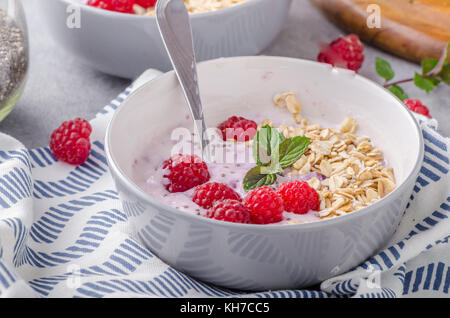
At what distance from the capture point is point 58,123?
48.6 inches

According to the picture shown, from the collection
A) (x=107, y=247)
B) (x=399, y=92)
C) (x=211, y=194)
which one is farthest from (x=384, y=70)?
(x=107, y=247)

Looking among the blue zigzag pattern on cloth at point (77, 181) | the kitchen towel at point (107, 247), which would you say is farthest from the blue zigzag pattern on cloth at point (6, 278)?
the blue zigzag pattern on cloth at point (77, 181)

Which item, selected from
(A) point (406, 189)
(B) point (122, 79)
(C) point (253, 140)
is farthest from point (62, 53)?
(A) point (406, 189)

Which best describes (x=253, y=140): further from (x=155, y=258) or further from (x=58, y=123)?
(x=58, y=123)

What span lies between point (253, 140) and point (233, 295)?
0.26m

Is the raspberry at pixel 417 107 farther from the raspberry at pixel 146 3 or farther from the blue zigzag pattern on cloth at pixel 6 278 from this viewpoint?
the blue zigzag pattern on cloth at pixel 6 278

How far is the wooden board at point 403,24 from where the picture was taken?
1307 millimetres

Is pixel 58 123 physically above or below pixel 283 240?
below

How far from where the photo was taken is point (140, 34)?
1.21 meters

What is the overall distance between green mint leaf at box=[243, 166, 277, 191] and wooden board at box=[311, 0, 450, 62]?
1.93 ft

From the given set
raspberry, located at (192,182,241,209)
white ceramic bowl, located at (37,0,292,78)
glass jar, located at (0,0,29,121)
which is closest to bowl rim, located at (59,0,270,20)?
white ceramic bowl, located at (37,0,292,78)

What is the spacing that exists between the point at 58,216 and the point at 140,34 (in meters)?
0.40

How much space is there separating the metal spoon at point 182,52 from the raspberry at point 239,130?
0.04 metres

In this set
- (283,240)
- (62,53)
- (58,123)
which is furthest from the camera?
(62,53)
